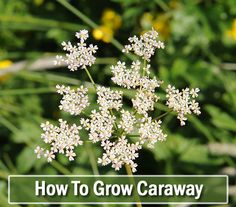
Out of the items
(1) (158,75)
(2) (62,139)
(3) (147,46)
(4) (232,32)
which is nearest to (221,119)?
(1) (158,75)

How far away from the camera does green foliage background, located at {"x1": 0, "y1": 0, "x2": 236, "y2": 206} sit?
174cm

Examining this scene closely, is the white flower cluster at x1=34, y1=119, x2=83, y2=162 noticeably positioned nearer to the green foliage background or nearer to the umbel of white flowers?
the umbel of white flowers

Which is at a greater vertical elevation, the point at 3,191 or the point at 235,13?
the point at 235,13

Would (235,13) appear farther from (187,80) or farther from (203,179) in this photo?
(203,179)

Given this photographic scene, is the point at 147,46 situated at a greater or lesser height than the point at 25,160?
lesser

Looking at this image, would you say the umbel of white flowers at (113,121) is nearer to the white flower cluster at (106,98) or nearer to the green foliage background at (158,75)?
the white flower cluster at (106,98)

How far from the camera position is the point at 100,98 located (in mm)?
904

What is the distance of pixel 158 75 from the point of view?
73.8 inches

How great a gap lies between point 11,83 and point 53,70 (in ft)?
0.68

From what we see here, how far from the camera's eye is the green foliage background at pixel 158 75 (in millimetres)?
1738

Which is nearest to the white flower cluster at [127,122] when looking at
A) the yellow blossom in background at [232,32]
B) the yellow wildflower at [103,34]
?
the yellow wildflower at [103,34]

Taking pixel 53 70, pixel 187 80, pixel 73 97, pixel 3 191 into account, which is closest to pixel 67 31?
pixel 53 70

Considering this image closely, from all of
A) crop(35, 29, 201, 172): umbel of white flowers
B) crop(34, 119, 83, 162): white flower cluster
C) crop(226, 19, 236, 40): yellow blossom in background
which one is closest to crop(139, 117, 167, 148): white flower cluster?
crop(35, 29, 201, 172): umbel of white flowers

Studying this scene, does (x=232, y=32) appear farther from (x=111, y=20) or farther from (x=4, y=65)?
(x=4, y=65)
